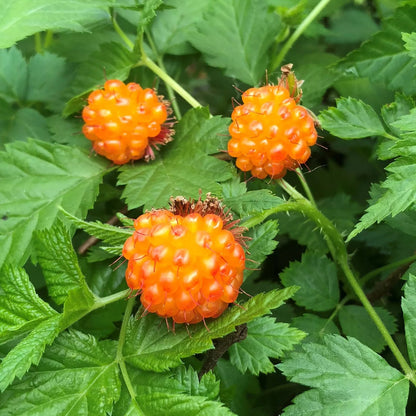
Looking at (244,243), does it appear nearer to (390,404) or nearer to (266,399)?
(390,404)

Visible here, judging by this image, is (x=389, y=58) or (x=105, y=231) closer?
(x=105, y=231)

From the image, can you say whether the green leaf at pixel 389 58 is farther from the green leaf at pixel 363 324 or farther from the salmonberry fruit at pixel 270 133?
the green leaf at pixel 363 324

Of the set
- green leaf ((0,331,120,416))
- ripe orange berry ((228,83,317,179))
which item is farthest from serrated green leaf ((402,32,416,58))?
green leaf ((0,331,120,416))

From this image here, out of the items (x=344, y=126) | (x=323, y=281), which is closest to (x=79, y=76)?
(x=344, y=126)

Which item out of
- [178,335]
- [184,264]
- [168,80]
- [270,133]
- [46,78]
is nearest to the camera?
[184,264]

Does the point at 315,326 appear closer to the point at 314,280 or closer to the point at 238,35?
the point at 314,280

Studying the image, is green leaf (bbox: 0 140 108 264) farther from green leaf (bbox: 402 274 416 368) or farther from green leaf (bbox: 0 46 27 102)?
green leaf (bbox: 402 274 416 368)

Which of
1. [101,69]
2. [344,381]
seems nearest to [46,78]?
[101,69]
